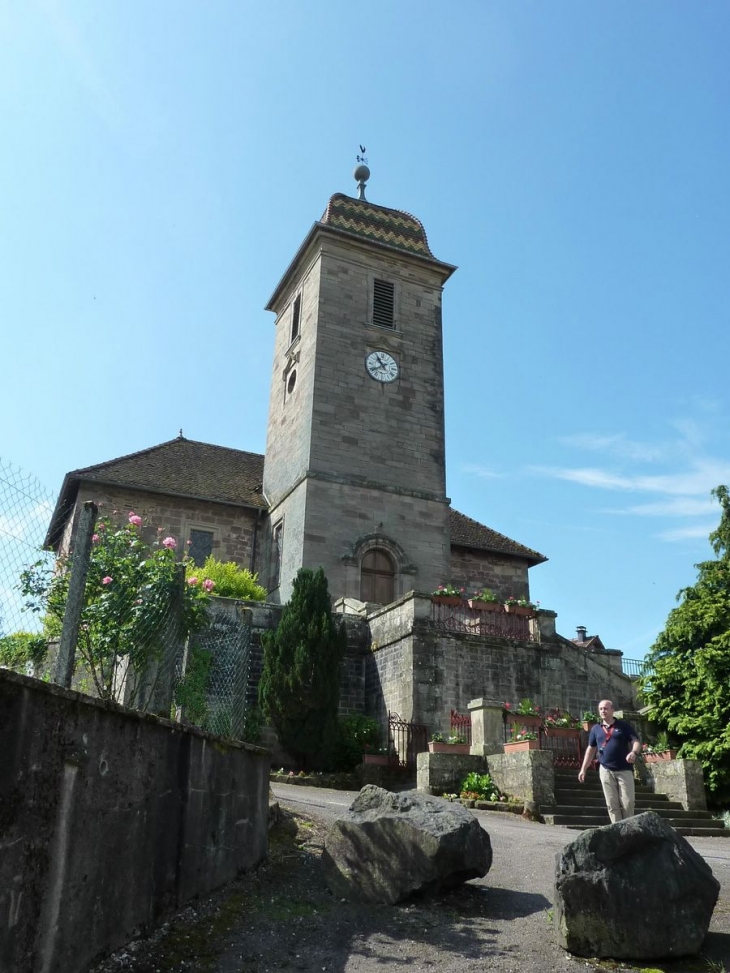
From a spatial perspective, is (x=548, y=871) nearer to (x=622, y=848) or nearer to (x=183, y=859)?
(x=622, y=848)

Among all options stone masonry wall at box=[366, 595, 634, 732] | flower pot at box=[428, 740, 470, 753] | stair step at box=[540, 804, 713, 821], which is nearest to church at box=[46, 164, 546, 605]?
stone masonry wall at box=[366, 595, 634, 732]

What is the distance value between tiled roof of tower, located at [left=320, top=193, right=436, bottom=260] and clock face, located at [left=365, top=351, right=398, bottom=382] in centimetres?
384

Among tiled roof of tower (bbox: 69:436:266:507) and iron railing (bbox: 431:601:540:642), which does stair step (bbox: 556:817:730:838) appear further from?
tiled roof of tower (bbox: 69:436:266:507)

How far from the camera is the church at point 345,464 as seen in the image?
77.7 feet

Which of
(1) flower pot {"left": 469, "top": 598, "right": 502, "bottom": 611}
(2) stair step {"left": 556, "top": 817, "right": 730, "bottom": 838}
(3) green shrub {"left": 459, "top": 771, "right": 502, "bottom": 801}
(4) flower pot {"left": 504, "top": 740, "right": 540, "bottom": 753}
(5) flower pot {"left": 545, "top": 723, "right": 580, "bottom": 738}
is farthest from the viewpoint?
(1) flower pot {"left": 469, "top": 598, "right": 502, "bottom": 611}

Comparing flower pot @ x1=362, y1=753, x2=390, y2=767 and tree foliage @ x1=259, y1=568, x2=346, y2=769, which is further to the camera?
tree foliage @ x1=259, y1=568, x2=346, y2=769

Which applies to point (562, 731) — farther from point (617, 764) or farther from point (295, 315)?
point (295, 315)

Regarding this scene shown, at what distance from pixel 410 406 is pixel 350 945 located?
21.3m

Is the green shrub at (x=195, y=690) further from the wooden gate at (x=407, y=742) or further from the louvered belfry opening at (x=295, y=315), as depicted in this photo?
the louvered belfry opening at (x=295, y=315)

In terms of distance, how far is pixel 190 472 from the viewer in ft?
86.3

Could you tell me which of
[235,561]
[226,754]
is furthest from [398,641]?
[226,754]

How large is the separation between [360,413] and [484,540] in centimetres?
633

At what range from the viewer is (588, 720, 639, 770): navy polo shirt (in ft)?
26.1

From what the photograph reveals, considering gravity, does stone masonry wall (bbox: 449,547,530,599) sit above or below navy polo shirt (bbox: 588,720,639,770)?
above
